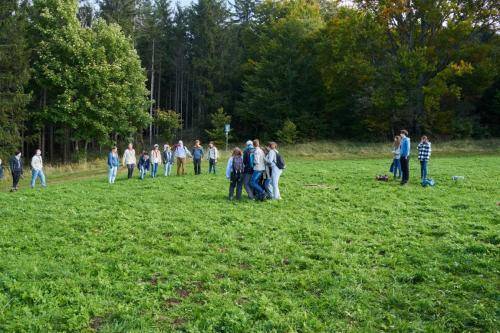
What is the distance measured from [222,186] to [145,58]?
4402 centimetres

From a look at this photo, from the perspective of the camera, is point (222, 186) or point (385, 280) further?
point (222, 186)

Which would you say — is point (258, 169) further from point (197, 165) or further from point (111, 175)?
point (197, 165)

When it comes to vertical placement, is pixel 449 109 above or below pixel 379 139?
above

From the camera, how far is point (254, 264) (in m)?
8.49

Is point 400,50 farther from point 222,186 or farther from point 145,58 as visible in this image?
point 145,58

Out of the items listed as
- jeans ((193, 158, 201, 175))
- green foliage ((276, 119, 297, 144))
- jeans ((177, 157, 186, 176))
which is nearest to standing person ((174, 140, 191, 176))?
jeans ((177, 157, 186, 176))

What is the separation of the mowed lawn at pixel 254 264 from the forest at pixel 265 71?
2400 centimetres

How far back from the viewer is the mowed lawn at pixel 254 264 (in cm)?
635

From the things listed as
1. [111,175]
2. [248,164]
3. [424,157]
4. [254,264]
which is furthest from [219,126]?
[254,264]

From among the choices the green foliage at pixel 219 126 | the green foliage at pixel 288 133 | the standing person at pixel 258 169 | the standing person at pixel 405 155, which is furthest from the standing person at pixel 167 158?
the green foliage at pixel 219 126

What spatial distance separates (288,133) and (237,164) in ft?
108

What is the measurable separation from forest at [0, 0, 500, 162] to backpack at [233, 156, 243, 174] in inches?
897

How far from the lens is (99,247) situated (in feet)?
31.7

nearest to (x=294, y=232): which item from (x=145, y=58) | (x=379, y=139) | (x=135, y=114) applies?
(x=135, y=114)
